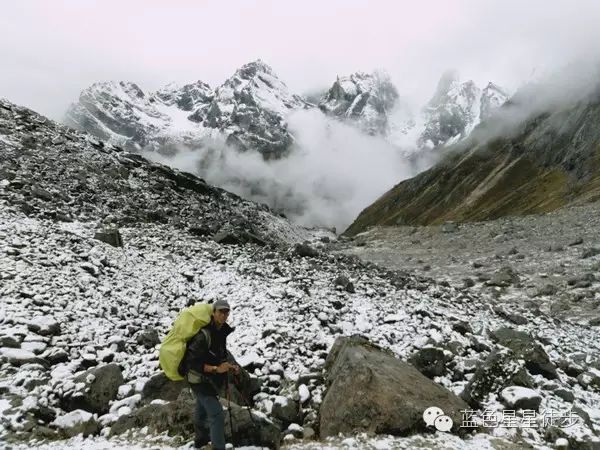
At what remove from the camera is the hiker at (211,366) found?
8836 millimetres

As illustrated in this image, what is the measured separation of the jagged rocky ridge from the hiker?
149 centimetres

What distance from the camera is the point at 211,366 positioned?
884 cm

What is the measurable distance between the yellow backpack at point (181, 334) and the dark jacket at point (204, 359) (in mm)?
105

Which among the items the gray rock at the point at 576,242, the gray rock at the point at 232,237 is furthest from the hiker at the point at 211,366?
the gray rock at the point at 576,242

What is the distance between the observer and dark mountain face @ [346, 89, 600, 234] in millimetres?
122062

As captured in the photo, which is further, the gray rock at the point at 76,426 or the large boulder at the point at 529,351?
the large boulder at the point at 529,351

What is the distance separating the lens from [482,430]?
10867 millimetres

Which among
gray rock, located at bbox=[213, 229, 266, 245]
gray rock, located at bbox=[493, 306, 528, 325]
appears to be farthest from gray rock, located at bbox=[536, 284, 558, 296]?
gray rock, located at bbox=[213, 229, 266, 245]

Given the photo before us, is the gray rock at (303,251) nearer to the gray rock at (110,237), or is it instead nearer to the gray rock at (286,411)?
the gray rock at (110,237)

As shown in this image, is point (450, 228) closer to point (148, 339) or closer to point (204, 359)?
point (148, 339)

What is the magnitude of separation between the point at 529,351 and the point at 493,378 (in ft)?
7.45

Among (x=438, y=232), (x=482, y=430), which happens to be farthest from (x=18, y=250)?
(x=438, y=232)

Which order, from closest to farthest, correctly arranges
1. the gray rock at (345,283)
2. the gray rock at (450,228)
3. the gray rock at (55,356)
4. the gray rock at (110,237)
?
the gray rock at (55,356) < the gray rock at (345,283) < the gray rock at (110,237) < the gray rock at (450,228)

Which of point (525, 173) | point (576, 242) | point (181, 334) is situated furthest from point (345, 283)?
point (525, 173)
